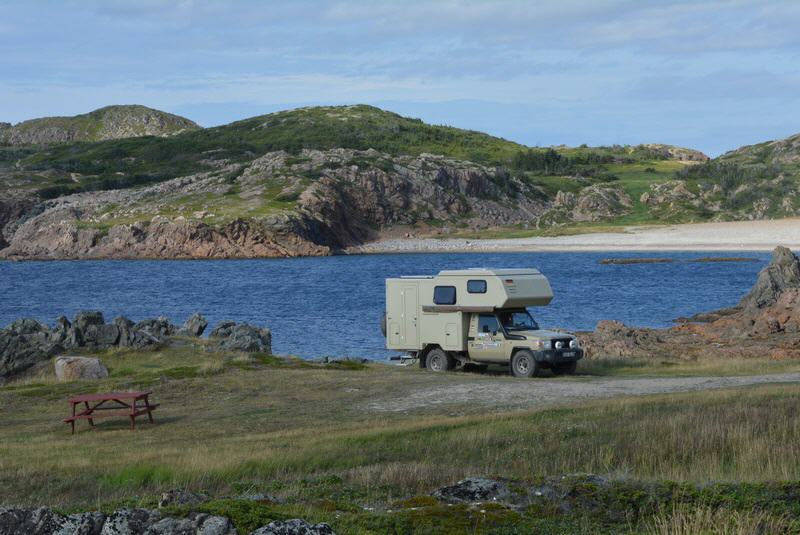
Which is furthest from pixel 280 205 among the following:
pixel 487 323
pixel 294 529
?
pixel 294 529

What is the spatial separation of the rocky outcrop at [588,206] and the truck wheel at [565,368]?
448 feet

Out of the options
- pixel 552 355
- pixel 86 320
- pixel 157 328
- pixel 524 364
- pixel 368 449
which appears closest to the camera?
pixel 368 449

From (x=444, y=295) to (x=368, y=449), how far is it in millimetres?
15340

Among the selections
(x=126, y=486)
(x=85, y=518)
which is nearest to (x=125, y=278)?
(x=126, y=486)

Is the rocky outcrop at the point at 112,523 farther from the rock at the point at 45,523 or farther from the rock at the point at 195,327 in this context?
the rock at the point at 195,327

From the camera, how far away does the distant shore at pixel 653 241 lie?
Result: 442ft

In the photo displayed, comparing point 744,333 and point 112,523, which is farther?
point 744,333

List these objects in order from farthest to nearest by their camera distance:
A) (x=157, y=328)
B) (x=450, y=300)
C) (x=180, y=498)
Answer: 1. (x=157, y=328)
2. (x=450, y=300)
3. (x=180, y=498)

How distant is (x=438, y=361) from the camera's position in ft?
108

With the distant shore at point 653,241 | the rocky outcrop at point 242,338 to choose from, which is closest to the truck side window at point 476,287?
the rocky outcrop at point 242,338

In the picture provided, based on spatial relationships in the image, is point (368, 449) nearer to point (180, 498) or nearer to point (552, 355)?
point (180, 498)

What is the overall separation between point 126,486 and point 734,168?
600ft

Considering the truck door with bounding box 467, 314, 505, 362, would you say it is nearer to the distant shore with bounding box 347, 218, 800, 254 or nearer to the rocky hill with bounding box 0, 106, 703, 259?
the distant shore with bounding box 347, 218, 800, 254

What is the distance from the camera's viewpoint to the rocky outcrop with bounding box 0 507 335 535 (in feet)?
26.2
